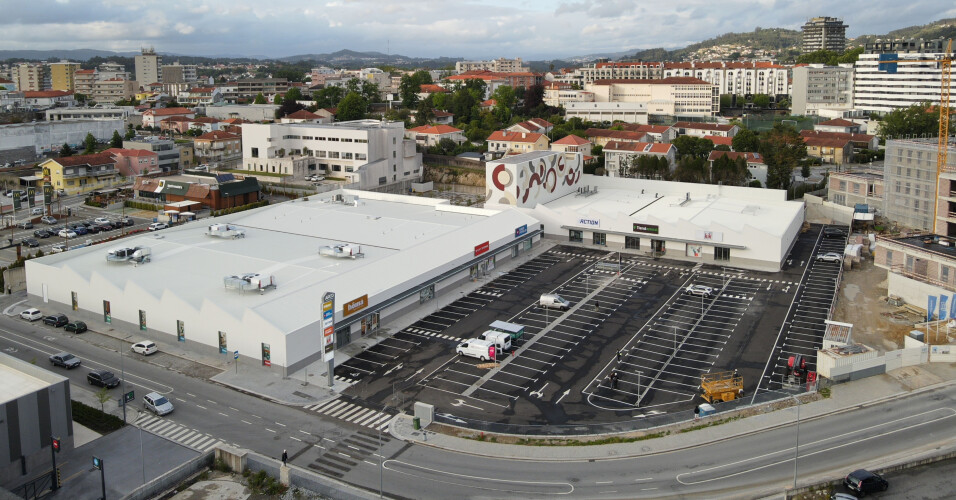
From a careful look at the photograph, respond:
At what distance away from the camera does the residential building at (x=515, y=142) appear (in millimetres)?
69562

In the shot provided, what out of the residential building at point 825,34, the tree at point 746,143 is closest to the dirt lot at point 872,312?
the tree at point 746,143

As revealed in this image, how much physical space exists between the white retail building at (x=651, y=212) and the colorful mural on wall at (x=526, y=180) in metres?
0.06

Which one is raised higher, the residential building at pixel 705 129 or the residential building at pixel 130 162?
the residential building at pixel 705 129

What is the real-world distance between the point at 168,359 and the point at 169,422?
482cm

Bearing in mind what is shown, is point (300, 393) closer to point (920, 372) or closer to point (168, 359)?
point (168, 359)

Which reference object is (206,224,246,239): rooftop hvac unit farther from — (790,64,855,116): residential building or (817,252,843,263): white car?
(790,64,855,116): residential building

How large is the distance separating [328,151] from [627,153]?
81.6ft

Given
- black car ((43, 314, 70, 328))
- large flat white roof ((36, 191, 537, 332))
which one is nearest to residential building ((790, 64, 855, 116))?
large flat white roof ((36, 191, 537, 332))

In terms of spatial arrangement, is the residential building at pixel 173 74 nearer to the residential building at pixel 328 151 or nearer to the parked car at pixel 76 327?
the residential building at pixel 328 151

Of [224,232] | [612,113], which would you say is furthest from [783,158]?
[224,232]

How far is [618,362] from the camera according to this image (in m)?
25.5

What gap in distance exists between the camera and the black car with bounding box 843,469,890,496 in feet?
57.2

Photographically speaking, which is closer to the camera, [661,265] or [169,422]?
[169,422]

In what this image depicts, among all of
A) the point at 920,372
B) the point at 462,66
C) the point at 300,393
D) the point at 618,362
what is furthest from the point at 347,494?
the point at 462,66
